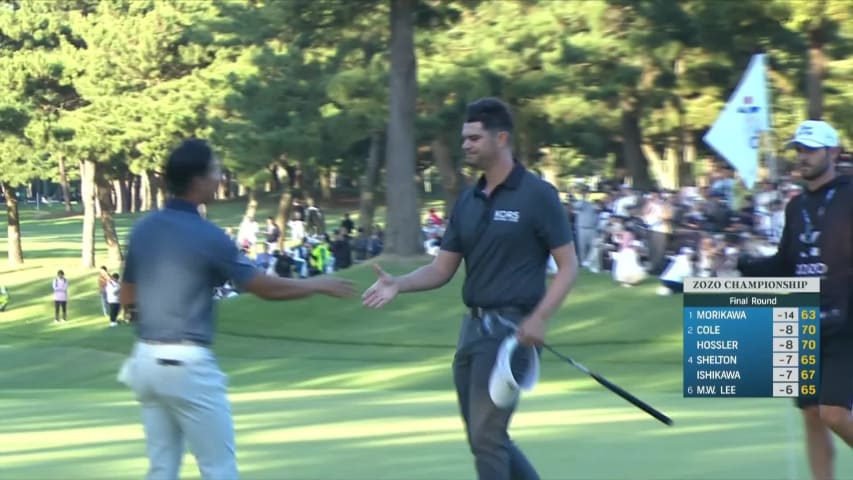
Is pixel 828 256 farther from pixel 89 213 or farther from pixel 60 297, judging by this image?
pixel 89 213

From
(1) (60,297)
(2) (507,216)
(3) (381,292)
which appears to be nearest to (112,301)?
(1) (60,297)

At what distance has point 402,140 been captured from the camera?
102ft

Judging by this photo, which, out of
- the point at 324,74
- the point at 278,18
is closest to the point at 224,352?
the point at 278,18

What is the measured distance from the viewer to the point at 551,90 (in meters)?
34.3

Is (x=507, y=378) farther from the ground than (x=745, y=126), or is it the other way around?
(x=745, y=126)

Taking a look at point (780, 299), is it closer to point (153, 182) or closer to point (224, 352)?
point (224, 352)

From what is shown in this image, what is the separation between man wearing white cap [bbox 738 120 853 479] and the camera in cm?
642

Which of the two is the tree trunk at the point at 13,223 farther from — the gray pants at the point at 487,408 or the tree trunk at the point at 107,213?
the gray pants at the point at 487,408

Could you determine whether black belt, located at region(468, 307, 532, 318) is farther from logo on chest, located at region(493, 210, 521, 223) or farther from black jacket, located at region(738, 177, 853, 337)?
black jacket, located at region(738, 177, 853, 337)

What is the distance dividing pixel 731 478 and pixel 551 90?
2711 centimetres

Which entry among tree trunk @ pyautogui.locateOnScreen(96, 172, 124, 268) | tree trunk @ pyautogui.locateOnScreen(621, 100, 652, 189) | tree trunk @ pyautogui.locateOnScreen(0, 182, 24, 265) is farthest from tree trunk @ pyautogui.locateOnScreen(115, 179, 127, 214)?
tree trunk @ pyautogui.locateOnScreen(621, 100, 652, 189)

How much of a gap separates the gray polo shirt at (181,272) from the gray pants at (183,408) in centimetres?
8

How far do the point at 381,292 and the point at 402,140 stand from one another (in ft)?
81.4
